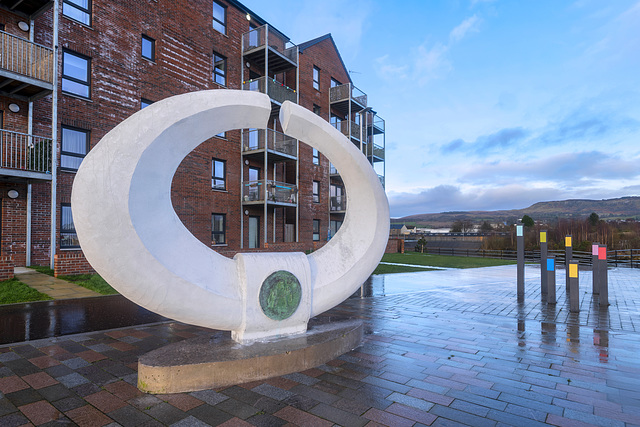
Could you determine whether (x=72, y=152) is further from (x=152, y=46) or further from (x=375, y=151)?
(x=375, y=151)

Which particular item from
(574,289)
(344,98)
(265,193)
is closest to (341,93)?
(344,98)

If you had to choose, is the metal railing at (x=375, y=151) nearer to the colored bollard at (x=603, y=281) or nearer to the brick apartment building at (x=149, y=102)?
the brick apartment building at (x=149, y=102)

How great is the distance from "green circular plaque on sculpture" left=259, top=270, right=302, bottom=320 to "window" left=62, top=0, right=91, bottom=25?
14666 millimetres

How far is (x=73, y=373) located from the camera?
434 cm

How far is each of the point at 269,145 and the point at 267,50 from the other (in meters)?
4.88

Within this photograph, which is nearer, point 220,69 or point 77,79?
point 77,79

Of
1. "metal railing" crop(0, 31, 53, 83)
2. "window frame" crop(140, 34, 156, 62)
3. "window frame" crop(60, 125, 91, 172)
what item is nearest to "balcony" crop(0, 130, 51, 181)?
"window frame" crop(60, 125, 91, 172)

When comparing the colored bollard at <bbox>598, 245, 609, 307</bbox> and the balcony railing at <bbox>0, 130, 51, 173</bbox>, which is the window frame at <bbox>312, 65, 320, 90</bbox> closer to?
the balcony railing at <bbox>0, 130, 51, 173</bbox>

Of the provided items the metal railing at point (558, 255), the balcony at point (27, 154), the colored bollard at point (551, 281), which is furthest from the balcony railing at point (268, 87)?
the metal railing at point (558, 255)

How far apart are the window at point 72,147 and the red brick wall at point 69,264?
3683mm

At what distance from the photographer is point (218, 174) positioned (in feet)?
62.5

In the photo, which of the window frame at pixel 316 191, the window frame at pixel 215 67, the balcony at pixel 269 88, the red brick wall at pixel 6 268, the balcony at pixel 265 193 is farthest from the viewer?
the window frame at pixel 316 191

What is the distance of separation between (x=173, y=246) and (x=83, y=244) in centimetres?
91

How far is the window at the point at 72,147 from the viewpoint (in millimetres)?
13703
